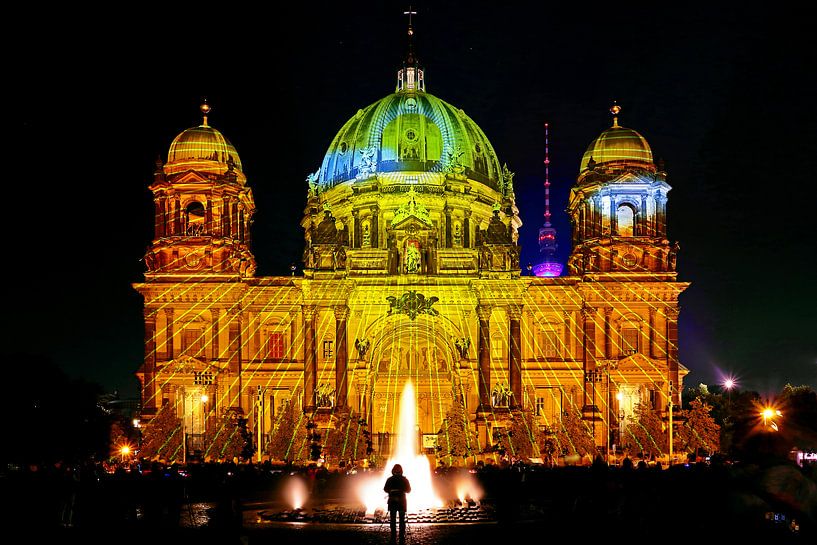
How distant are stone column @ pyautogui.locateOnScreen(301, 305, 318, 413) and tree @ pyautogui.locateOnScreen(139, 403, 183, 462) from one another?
31.8ft

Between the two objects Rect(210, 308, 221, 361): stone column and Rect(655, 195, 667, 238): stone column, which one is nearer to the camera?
Rect(210, 308, 221, 361): stone column

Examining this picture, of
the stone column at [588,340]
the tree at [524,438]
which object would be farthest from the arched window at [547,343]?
the tree at [524,438]

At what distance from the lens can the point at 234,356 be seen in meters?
96.0

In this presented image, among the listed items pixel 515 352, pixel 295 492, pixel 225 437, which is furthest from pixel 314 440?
pixel 295 492

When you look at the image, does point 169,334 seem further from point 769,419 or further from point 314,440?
point 769,419

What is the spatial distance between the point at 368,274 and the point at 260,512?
2170 inches

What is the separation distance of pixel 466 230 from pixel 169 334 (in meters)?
27.5

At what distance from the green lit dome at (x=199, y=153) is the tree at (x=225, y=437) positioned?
19726 millimetres

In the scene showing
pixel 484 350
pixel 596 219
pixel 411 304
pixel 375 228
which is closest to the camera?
pixel 484 350

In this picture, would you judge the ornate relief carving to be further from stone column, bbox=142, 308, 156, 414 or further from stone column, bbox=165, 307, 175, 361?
stone column, bbox=142, 308, 156, 414

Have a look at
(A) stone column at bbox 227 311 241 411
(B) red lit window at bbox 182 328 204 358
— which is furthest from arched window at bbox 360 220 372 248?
(B) red lit window at bbox 182 328 204 358

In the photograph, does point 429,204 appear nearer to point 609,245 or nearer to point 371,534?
point 609,245

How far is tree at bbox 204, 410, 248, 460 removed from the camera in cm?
8656

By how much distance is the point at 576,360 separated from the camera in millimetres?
96812
